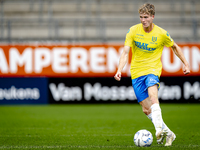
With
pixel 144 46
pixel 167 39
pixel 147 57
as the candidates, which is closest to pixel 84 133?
pixel 147 57

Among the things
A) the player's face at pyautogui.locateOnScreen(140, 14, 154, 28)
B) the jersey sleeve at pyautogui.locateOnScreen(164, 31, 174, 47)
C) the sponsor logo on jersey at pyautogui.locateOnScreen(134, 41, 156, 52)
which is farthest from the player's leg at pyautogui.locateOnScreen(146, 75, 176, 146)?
the player's face at pyautogui.locateOnScreen(140, 14, 154, 28)

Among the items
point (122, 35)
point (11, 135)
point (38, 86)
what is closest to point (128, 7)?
point (122, 35)

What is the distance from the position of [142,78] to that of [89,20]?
38.6ft

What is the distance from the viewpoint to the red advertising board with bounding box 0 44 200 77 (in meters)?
14.0

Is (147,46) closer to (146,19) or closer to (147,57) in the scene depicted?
(147,57)

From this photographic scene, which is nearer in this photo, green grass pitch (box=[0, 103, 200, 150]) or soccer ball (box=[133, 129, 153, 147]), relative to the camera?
soccer ball (box=[133, 129, 153, 147])

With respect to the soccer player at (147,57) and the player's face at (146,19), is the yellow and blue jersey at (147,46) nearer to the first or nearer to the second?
the soccer player at (147,57)

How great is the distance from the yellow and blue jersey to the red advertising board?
27.7 ft

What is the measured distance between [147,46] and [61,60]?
9011 millimetres

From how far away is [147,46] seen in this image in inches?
213

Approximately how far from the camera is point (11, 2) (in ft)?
60.1

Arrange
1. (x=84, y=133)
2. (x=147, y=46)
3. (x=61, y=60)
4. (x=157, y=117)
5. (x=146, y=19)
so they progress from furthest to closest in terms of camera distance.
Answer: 1. (x=61, y=60)
2. (x=84, y=133)
3. (x=147, y=46)
4. (x=146, y=19)
5. (x=157, y=117)

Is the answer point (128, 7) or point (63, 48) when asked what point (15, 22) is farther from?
point (128, 7)

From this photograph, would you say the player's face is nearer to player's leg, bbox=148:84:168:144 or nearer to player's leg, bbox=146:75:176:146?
player's leg, bbox=146:75:176:146
